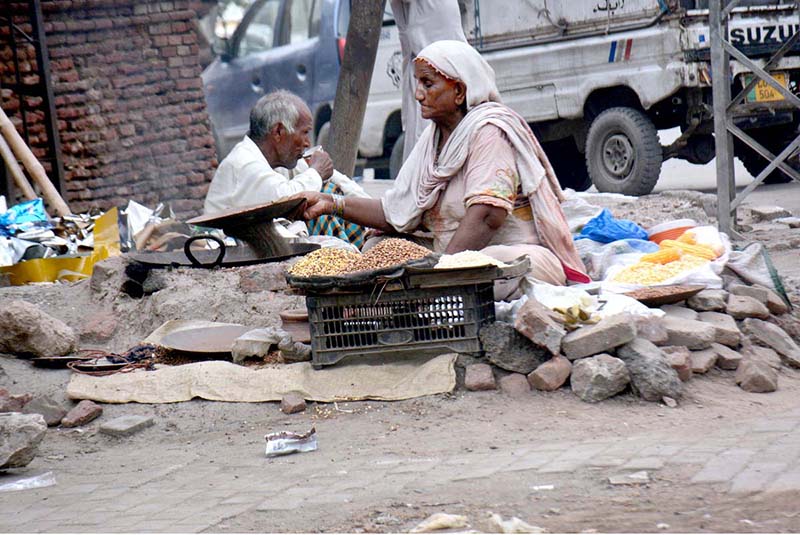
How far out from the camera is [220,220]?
5637 mm

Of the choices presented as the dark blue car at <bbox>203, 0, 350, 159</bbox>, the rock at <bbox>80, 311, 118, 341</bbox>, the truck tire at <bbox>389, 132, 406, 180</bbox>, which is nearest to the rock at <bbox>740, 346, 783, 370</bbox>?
the rock at <bbox>80, 311, 118, 341</bbox>

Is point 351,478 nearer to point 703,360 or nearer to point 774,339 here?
point 703,360

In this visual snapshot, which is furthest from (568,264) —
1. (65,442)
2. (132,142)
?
(132,142)

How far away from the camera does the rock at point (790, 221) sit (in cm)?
920

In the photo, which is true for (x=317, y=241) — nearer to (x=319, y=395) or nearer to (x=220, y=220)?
(x=220, y=220)

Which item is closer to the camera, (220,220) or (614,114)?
(220,220)

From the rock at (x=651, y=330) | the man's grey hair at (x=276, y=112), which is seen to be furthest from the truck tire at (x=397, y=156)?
the rock at (x=651, y=330)

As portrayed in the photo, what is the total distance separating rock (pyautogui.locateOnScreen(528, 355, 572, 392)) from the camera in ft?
14.9

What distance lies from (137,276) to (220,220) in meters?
0.83

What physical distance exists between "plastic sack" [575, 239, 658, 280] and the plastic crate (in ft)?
3.90

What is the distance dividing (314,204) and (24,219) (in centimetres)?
302

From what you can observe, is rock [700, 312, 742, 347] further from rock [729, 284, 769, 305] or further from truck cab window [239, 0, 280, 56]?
truck cab window [239, 0, 280, 56]

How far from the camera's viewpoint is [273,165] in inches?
266

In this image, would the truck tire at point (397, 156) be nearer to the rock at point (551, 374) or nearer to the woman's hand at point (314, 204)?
the woman's hand at point (314, 204)
